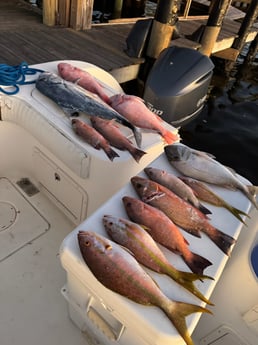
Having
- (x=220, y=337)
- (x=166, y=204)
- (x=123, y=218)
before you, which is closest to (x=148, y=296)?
(x=123, y=218)

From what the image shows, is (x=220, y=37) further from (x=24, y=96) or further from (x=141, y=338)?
(x=141, y=338)

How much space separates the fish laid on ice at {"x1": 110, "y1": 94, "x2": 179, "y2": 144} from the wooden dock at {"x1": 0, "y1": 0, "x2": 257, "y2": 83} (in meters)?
3.36

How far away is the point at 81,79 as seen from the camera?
2.76 metres

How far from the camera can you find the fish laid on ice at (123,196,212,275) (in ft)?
4.71

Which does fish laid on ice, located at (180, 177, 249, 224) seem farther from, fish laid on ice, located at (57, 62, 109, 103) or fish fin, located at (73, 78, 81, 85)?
fish fin, located at (73, 78, 81, 85)

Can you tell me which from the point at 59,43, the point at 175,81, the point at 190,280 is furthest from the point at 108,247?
the point at 59,43

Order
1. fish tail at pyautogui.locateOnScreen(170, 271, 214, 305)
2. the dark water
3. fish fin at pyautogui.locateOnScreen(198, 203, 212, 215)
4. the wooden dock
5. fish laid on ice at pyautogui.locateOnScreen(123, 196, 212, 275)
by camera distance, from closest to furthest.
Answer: fish tail at pyautogui.locateOnScreen(170, 271, 214, 305) → fish laid on ice at pyautogui.locateOnScreen(123, 196, 212, 275) → fish fin at pyautogui.locateOnScreen(198, 203, 212, 215) → the wooden dock → the dark water

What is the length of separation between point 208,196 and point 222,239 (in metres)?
0.30

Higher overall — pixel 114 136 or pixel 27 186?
pixel 114 136

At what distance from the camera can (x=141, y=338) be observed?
1.34 metres

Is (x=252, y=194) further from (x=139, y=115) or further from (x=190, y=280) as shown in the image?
(x=139, y=115)

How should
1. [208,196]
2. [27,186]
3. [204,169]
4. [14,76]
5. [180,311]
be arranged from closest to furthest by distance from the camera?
[180,311]
[208,196]
[204,169]
[14,76]
[27,186]

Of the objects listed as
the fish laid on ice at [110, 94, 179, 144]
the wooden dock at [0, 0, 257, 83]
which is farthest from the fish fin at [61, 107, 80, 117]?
the wooden dock at [0, 0, 257, 83]

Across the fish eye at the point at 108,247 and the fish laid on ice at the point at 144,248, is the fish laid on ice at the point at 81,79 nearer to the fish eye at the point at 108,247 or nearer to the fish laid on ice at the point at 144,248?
the fish laid on ice at the point at 144,248
